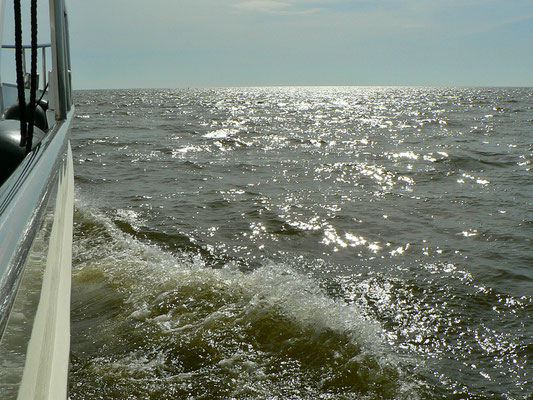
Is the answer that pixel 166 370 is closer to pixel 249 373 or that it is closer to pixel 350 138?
pixel 249 373

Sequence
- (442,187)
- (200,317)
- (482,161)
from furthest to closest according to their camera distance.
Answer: (482,161)
(442,187)
(200,317)

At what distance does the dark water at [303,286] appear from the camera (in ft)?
9.36

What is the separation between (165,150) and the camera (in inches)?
479

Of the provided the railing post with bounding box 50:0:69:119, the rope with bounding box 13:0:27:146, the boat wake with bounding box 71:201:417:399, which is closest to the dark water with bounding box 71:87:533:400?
the boat wake with bounding box 71:201:417:399

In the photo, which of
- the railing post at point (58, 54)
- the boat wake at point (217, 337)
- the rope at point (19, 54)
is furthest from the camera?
the railing post at point (58, 54)

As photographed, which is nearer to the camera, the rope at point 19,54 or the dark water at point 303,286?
the rope at point 19,54

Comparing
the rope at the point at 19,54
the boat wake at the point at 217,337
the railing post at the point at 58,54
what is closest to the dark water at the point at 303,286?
the boat wake at the point at 217,337

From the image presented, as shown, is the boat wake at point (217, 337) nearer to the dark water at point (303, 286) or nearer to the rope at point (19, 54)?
the dark water at point (303, 286)

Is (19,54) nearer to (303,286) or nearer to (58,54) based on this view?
(58,54)

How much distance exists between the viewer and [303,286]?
13.4ft

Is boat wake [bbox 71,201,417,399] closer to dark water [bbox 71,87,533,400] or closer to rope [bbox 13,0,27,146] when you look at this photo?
dark water [bbox 71,87,533,400]

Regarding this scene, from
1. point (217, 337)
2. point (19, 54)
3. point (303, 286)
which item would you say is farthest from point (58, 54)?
point (303, 286)

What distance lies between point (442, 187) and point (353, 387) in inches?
229

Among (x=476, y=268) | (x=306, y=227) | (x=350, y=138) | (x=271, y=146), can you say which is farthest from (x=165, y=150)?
(x=476, y=268)
